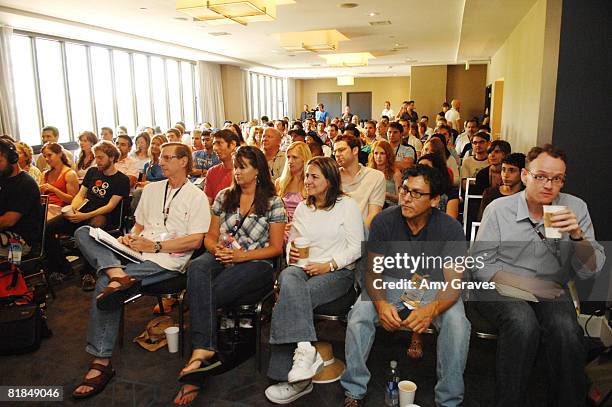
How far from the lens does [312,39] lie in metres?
9.27

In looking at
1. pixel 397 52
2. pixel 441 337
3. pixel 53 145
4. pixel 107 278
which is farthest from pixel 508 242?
pixel 397 52

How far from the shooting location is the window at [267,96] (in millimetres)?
18927

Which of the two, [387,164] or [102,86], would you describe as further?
A: [102,86]

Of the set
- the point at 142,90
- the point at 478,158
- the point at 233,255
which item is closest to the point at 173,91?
the point at 142,90

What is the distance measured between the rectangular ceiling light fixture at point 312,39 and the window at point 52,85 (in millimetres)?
4731

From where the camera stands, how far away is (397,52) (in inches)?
504

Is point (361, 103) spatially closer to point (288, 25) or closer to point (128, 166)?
point (288, 25)

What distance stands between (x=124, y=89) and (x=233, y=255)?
10.1 m

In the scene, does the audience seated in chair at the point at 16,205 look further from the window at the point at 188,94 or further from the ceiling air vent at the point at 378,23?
the window at the point at 188,94

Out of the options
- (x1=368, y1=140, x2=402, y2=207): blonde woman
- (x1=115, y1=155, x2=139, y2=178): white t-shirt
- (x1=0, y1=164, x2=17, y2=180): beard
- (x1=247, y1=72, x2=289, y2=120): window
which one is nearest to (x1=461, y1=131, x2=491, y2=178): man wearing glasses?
(x1=368, y1=140, x2=402, y2=207): blonde woman

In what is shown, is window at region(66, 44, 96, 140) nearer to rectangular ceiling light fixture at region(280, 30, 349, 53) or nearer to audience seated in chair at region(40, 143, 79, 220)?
rectangular ceiling light fixture at region(280, 30, 349, 53)

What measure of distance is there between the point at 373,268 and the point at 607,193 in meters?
1.82

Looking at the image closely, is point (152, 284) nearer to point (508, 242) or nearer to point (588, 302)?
point (508, 242)

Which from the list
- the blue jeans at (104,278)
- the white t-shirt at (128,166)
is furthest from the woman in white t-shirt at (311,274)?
the white t-shirt at (128,166)
